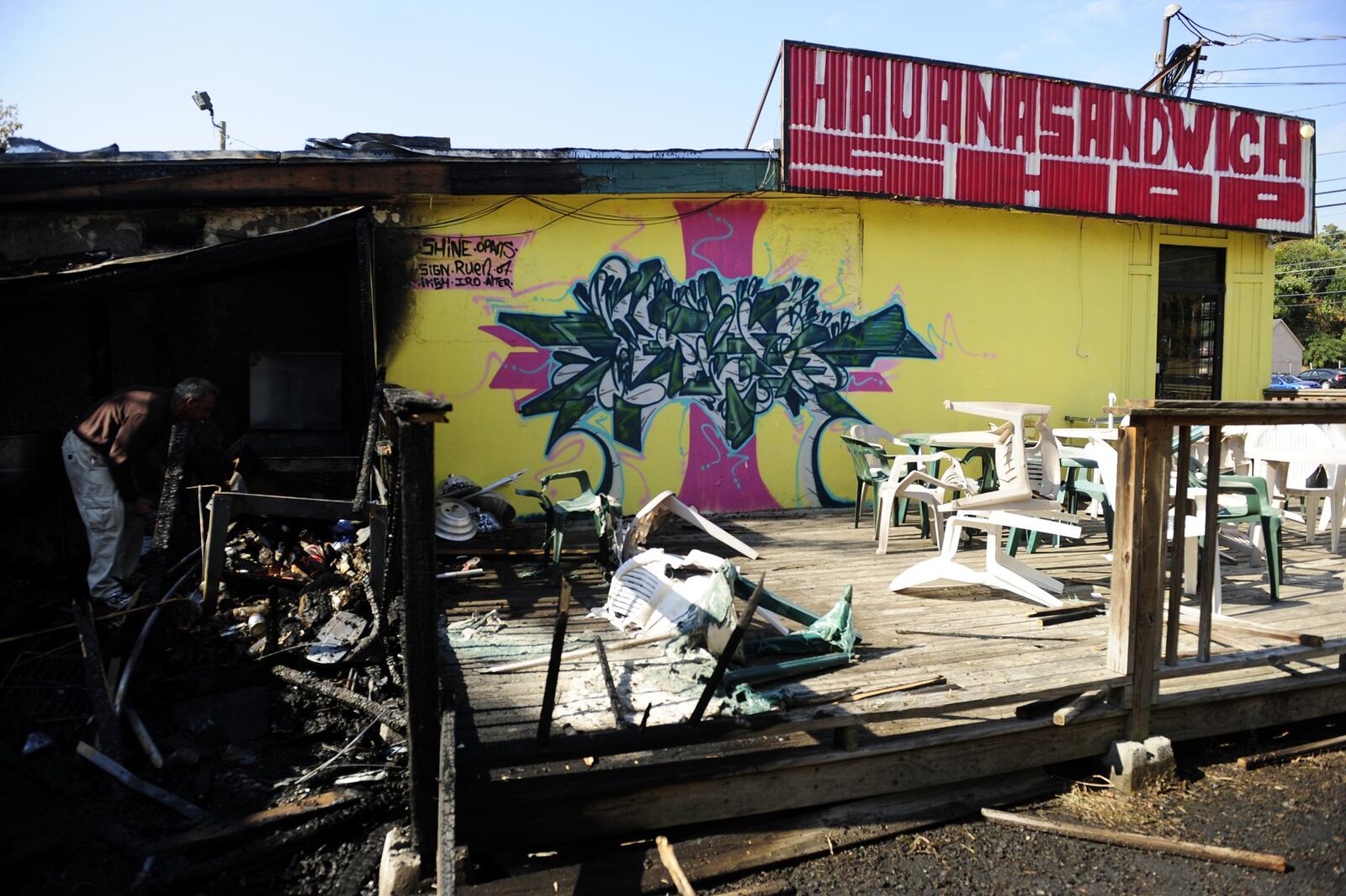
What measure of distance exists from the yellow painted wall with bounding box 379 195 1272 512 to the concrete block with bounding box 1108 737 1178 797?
4740mm

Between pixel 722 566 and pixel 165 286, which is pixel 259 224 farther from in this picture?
pixel 722 566

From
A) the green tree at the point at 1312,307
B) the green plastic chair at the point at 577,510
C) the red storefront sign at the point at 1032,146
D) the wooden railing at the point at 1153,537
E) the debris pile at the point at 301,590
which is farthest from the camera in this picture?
the green tree at the point at 1312,307

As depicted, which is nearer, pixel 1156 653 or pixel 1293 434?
pixel 1156 653

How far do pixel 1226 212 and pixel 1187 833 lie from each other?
27.2 feet

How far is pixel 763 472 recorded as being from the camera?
873 centimetres

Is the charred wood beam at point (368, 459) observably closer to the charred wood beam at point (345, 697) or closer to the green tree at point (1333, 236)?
the charred wood beam at point (345, 697)

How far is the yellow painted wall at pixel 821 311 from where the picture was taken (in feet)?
25.9

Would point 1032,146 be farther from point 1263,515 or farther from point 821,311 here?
point 1263,515

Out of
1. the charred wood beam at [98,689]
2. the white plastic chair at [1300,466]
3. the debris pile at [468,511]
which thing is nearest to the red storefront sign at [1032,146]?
the white plastic chair at [1300,466]

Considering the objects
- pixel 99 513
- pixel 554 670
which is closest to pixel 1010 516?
pixel 554 670

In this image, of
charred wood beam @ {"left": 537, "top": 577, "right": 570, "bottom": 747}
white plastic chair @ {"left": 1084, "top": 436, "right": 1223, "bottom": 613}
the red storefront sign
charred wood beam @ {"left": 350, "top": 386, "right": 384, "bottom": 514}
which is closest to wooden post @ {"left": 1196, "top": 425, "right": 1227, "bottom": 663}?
white plastic chair @ {"left": 1084, "top": 436, "right": 1223, "bottom": 613}

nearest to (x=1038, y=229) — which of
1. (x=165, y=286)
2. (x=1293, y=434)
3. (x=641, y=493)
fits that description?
(x=1293, y=434)

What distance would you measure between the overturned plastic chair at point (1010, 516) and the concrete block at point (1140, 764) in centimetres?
110

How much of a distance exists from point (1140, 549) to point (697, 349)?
195 inches
